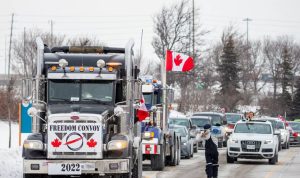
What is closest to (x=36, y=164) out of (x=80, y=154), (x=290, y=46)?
(x=80, y=154)

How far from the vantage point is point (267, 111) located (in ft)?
309

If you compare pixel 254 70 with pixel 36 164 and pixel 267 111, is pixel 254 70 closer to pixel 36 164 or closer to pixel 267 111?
pixel 267 111

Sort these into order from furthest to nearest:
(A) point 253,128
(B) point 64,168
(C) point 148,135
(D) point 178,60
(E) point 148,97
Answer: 1. (D) point 178,60
2. (A) point 253,128
3. (E) point 148,97
4. (C) point 148,135
5. (B) point 64,168

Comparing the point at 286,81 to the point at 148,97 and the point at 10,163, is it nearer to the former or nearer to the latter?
the point at 148,97

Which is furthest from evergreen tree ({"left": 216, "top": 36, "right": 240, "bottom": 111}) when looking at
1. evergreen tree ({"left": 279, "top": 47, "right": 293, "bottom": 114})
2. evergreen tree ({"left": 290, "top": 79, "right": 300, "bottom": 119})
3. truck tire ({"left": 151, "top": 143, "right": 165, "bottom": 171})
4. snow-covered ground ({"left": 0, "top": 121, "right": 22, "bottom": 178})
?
snow-covered ground ({"left": 0, "top": 121, "right": 22, "bottom": 178})

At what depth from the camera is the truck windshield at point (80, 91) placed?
60.7 feet

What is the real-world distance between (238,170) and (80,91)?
11.3 metres

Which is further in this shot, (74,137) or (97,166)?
(74,137)

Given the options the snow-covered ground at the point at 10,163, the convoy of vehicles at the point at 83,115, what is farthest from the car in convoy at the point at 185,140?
the convoy of vehicles at the point at 83,115

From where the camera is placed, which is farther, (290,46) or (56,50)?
(290,46)

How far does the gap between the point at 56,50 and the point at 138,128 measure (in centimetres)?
308

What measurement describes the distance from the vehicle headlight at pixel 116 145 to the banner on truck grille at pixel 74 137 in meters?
0.22

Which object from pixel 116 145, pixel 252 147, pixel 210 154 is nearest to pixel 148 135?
pixel 210 154

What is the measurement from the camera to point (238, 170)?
28.4 m
